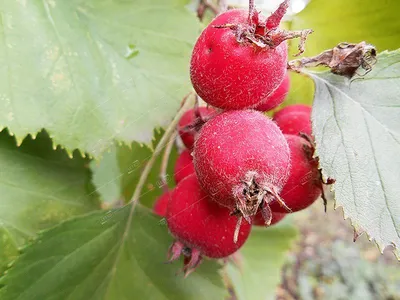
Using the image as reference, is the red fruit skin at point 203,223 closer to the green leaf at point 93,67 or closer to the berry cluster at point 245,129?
the berry cluster at point 245,129


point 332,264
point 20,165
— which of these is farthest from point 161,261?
point 332,264

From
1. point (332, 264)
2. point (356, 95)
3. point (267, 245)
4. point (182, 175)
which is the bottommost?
point (332, 264)

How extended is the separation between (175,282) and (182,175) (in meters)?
0.20

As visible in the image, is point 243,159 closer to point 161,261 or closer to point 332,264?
point 161,261

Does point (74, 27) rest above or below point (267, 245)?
above

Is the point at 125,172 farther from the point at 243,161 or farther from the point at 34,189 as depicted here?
the point at 243,161

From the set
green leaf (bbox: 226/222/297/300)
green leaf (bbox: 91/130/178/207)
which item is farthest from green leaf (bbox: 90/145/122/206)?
green leaf (bbox: 226/222/297/300)

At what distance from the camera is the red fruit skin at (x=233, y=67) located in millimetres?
569

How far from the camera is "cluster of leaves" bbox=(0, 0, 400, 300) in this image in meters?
0.67

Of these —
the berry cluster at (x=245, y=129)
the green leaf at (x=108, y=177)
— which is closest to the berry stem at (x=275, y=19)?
the berry cluster at (x=245, y=129)

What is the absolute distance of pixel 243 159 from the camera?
1.80 ft

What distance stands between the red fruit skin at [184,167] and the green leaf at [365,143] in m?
0.24

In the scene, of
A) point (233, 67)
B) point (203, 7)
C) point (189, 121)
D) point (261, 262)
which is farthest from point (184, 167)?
point (261, 262)

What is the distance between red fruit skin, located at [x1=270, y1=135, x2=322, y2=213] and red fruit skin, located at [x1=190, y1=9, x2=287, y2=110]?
0.11m
